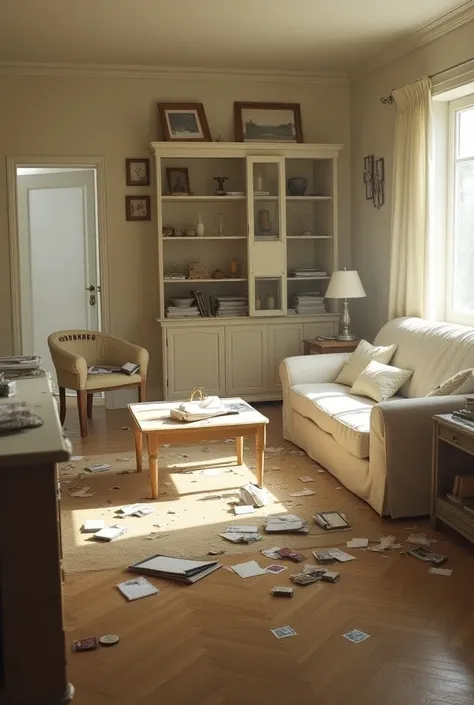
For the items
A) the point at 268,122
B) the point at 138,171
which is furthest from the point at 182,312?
the point at 268,122

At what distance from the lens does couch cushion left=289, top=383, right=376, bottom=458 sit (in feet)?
14.0

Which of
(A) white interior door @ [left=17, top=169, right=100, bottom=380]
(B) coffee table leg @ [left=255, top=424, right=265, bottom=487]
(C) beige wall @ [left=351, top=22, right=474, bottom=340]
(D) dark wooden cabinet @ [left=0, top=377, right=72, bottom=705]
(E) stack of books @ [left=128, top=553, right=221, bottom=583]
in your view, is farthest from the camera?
(A) white interior door @ [left=17, top=169, right=100, bottom=380]

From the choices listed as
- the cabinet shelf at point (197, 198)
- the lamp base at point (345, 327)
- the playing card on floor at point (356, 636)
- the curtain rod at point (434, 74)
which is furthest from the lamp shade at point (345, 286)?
the playing card on floor at point (356, 636)

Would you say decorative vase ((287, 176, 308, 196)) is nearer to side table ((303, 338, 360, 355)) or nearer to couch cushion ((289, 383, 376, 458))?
side table ((303, 338, 360, 355))

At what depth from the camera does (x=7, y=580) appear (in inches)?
85.9

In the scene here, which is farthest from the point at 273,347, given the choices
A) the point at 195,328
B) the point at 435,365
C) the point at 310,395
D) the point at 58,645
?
the point at 58,645

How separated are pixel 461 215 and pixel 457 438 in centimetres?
251

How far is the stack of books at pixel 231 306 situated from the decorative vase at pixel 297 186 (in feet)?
3.38

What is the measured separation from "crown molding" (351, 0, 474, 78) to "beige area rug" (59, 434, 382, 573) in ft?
9.88

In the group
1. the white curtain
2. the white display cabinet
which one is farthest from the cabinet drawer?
the white display cabinet

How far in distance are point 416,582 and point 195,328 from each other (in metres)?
3.77

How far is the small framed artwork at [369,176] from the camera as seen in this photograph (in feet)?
22.1

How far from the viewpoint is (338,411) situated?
468 centimetres

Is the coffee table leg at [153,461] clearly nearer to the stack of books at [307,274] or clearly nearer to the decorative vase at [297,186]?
the stack of books at [307,274]
